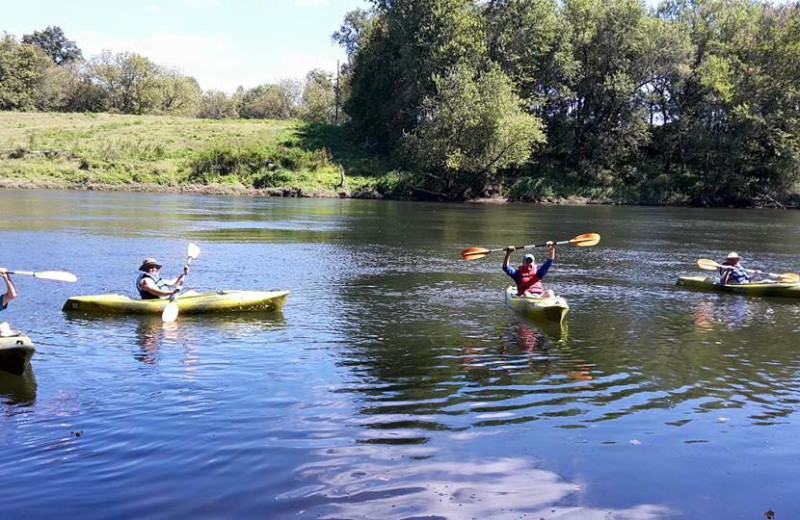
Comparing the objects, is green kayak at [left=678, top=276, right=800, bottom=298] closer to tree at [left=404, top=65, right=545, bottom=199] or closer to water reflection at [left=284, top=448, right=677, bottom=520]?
water reflection at [left=284, top=448, right=677, bottom=520]

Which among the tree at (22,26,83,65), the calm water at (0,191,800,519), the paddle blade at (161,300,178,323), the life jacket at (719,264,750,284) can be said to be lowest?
the calm water at (0,191,800,519)

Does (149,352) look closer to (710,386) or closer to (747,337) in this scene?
(710,386)

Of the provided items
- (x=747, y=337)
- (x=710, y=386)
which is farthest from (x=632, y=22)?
(x=710, y=386)

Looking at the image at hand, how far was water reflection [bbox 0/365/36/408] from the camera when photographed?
900 centimetres

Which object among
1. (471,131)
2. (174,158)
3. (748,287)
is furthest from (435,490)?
(174,158)

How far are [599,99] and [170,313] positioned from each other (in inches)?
2188

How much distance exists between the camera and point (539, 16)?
198 ft

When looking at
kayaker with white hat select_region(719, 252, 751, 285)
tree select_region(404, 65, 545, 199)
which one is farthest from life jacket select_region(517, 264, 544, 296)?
tree select_region(404, 65, 545, 199)

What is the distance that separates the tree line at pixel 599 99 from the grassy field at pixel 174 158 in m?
6.84

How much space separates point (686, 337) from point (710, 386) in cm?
354

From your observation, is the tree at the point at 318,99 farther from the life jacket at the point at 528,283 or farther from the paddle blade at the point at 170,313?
the paddle blade at the point at 170,313

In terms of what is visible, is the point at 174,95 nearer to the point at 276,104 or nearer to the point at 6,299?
the point at 276,104

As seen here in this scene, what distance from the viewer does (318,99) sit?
101500 mm

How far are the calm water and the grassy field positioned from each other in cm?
3937
